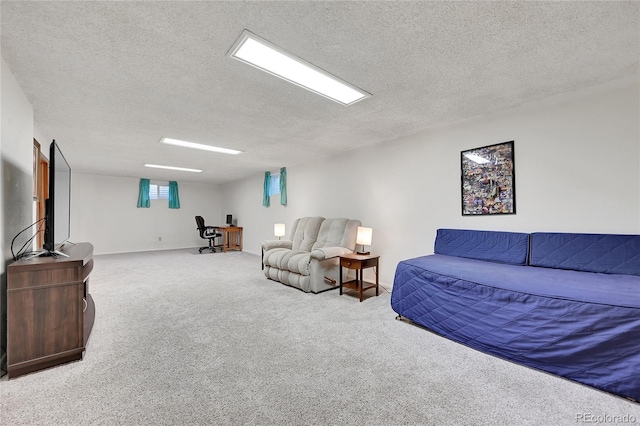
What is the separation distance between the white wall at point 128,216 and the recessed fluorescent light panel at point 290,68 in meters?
7.91

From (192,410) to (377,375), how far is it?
1157 mm

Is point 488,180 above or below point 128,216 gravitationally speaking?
above

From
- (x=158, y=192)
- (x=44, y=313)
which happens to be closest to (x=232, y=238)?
(x=158, y=192)

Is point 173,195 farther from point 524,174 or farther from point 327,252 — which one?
point 524,174

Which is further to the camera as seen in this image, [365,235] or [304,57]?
[365,235]

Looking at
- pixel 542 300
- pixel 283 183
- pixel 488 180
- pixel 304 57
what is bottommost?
pixel 542 300

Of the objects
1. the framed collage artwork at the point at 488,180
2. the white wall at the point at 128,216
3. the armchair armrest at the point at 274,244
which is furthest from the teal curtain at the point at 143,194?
the framed collage artwork at the point at 488,180

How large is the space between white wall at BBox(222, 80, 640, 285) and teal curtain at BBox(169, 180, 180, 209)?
6013 mm

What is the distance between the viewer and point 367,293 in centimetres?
372

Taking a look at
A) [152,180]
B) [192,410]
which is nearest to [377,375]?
[192,410]

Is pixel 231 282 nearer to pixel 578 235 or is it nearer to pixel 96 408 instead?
pixel 96 408

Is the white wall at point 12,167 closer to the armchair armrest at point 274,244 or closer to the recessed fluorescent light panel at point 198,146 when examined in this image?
the recessed fluorescent light panel at point 198,146

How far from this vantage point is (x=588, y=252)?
226cm

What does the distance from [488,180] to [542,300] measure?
1.56 m
